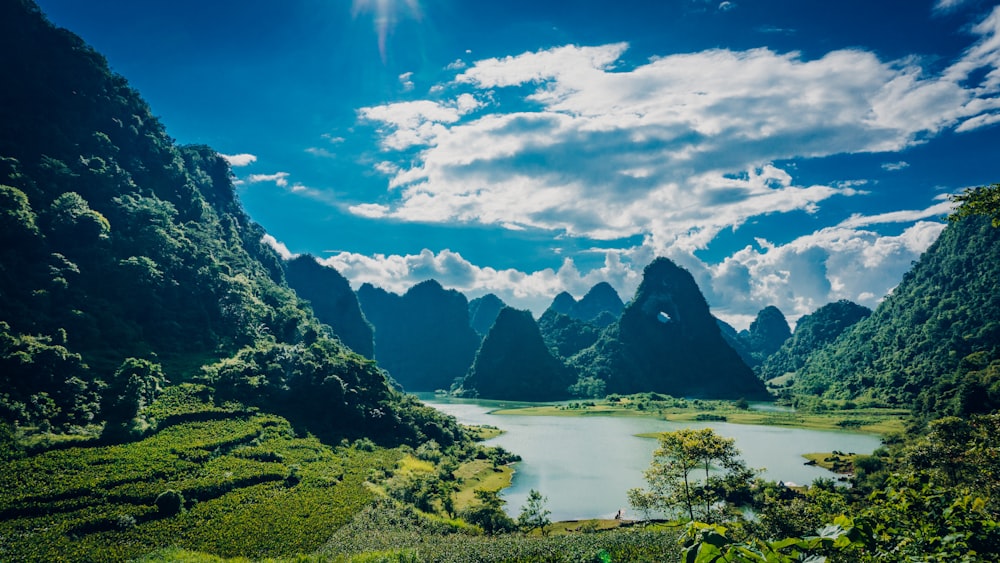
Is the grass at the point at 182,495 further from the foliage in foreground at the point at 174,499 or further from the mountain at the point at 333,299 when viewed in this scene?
the mountain at the point at 333,299

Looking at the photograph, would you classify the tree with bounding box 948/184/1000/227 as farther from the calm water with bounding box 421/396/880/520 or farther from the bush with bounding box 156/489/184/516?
the bush with bounding box 156/489/184/516

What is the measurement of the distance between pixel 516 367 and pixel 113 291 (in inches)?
4651

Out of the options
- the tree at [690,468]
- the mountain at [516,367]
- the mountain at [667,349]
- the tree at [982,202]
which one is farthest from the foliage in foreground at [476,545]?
the mountain at [667,349]

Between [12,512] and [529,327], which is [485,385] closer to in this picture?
[529,327]

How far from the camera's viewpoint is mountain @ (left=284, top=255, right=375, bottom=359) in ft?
559

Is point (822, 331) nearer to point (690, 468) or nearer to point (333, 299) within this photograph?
point (333, 299)

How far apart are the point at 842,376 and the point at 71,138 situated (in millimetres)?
168698

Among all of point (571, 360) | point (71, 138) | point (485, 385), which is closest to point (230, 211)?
point (71, 138)

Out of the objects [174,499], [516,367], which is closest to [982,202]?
[174,499]

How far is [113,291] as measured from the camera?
58.8 meters

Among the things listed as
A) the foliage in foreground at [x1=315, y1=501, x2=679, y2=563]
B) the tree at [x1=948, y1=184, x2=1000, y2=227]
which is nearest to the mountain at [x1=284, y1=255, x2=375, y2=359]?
the foliage in foreground at [x1=315, y1=501, x2=679, y2=563]

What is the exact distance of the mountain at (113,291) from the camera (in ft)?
135

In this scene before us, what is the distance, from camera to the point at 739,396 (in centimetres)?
13788

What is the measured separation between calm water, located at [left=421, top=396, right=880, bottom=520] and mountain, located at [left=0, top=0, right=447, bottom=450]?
659 inches
